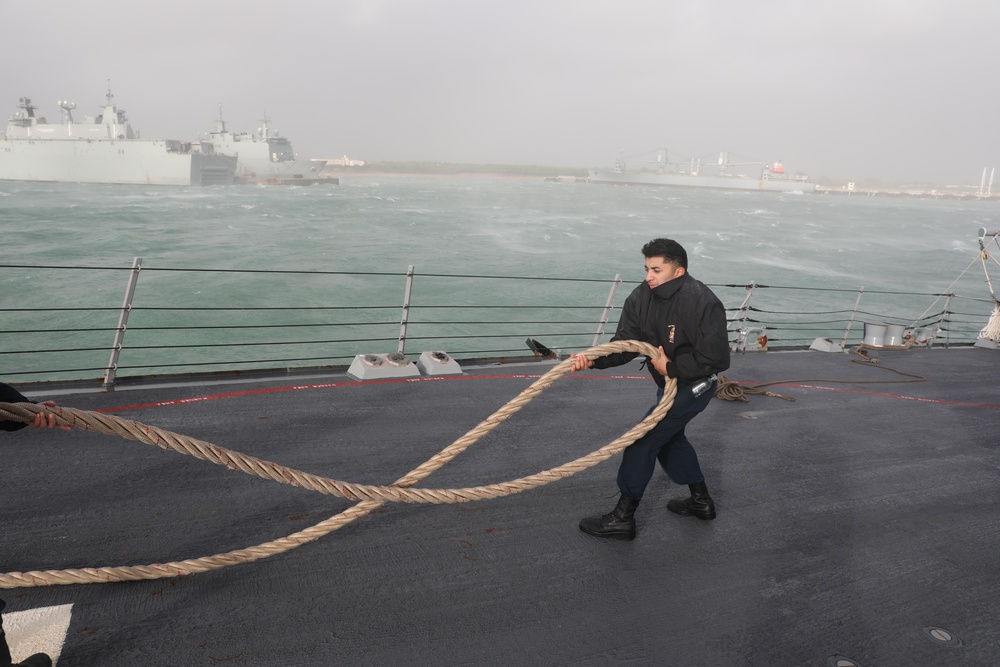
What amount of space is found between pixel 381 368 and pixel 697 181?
181 metres

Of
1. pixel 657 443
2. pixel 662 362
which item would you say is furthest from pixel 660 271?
pixel 657 443

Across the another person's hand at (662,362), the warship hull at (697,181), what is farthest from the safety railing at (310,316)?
the warship hull at (697,181)

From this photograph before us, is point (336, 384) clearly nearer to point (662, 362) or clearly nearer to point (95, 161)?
point (662, 362)

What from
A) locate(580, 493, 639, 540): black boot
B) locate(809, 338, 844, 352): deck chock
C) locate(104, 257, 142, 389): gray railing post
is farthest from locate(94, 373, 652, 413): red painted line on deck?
locate(809, 338, 844, 352): deck chock

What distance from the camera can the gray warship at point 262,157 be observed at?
331 feet

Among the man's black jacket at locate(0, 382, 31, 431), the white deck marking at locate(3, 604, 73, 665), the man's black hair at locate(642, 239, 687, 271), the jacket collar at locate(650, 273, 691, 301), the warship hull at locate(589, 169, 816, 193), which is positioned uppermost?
the warship hull at locate(589, 169, 816, 193)

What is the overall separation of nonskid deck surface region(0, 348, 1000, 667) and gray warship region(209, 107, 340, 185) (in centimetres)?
10688

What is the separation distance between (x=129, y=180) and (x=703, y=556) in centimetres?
9959

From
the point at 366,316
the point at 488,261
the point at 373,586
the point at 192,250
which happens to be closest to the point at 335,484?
the point at 373,586

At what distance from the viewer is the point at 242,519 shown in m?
3.36

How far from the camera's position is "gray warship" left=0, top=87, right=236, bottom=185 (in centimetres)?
8225

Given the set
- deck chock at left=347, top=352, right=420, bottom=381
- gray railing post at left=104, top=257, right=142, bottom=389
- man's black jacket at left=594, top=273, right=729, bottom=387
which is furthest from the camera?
deck chock at left=347, top=352, right=420, bottom=381

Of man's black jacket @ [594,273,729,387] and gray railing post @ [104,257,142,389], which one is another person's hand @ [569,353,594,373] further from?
gray railing post @ [104,257,142,389]

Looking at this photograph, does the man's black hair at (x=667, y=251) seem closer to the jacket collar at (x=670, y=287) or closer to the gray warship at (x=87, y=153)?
the jacket collar at (x=670, y=287)
